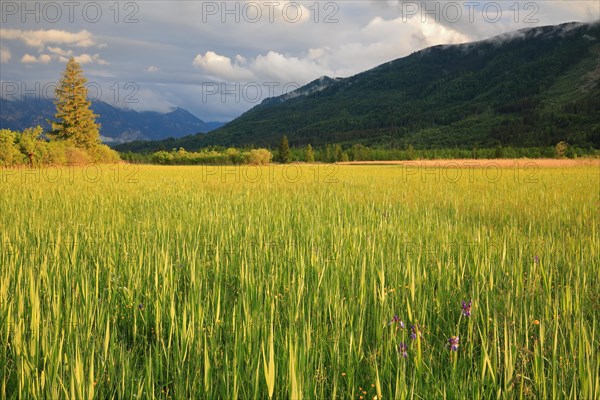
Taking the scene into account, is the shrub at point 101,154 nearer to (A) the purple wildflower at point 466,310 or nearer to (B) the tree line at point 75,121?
(B) the tree line at point 75,121

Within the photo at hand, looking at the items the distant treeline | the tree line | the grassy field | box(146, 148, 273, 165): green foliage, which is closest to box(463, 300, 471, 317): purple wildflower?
the grassy field

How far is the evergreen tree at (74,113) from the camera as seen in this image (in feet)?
141

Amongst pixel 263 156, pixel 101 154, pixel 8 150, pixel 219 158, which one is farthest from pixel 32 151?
pixel 263 156

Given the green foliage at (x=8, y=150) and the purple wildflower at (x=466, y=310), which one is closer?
the purple wildflower at (x=466, y=310)

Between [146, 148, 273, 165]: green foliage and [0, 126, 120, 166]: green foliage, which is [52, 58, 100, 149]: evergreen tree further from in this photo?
[146, 148, 273, 165]: green foliage

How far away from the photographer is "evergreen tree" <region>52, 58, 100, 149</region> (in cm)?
4288

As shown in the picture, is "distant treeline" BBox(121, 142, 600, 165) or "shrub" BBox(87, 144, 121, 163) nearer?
"shrub" BBox(87, 144, 121, 163)

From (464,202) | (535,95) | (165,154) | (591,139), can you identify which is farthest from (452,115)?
(464,202)

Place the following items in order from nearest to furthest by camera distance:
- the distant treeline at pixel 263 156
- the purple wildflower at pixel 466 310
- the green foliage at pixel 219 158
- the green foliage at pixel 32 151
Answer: the purple wildflower at pixel 466 310
the green foliage at pixel 32 151
the green foliage at pixel 219 158
the distant treeline at pixel 263 156

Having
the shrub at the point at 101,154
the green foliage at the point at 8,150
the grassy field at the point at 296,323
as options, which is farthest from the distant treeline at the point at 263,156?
the grassy field at the point at 296,323

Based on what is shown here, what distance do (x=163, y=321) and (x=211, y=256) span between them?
151cm

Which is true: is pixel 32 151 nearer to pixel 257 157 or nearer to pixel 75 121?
pixel 75 121

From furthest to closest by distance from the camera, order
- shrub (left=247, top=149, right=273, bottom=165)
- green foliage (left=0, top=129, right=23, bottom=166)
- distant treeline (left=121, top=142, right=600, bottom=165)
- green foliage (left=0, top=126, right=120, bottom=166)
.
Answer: distant treeline (left=121, top=142, right=600, bottom=165) → shrub (left=247, top=149, right=273, bottom=165) → green foliage (left=0, top=126, right=120, bottom=166) → green foliage (left=0, top=129, right=23, bottom=166)

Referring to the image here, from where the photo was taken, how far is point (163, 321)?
2514 millimetres
